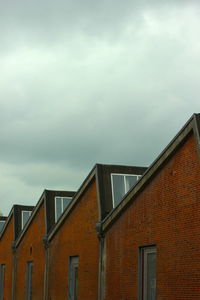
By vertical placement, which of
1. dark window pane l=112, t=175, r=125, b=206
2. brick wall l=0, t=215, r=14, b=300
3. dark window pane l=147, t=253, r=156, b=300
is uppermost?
dark window pane l=112, t=175, r=125, b=206

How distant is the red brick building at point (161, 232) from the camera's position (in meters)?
17.5

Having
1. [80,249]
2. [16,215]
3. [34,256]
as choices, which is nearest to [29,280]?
[34,256]

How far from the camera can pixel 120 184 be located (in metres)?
26.0

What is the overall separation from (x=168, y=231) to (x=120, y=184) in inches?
290

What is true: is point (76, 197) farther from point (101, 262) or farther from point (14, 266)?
point (14, 266)

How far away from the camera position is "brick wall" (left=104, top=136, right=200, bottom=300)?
1747 cm

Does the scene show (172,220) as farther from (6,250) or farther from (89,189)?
(6,250)

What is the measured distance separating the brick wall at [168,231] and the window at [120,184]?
2937 mm

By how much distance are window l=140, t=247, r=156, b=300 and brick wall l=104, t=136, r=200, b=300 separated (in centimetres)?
25

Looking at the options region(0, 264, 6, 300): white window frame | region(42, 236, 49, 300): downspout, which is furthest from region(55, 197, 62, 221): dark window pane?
region(0, 264, 6, 300): white window frame

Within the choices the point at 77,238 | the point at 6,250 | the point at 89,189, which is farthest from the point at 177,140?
the point at 6,250

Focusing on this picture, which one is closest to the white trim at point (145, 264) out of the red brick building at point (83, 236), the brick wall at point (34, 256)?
the red brick building at point (83, 236)

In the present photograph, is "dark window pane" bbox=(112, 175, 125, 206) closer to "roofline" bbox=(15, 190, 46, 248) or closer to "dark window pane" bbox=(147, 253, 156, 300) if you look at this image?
"dark window pane" bbox=(147, 253, 156, 300)

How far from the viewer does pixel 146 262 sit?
20.6m
